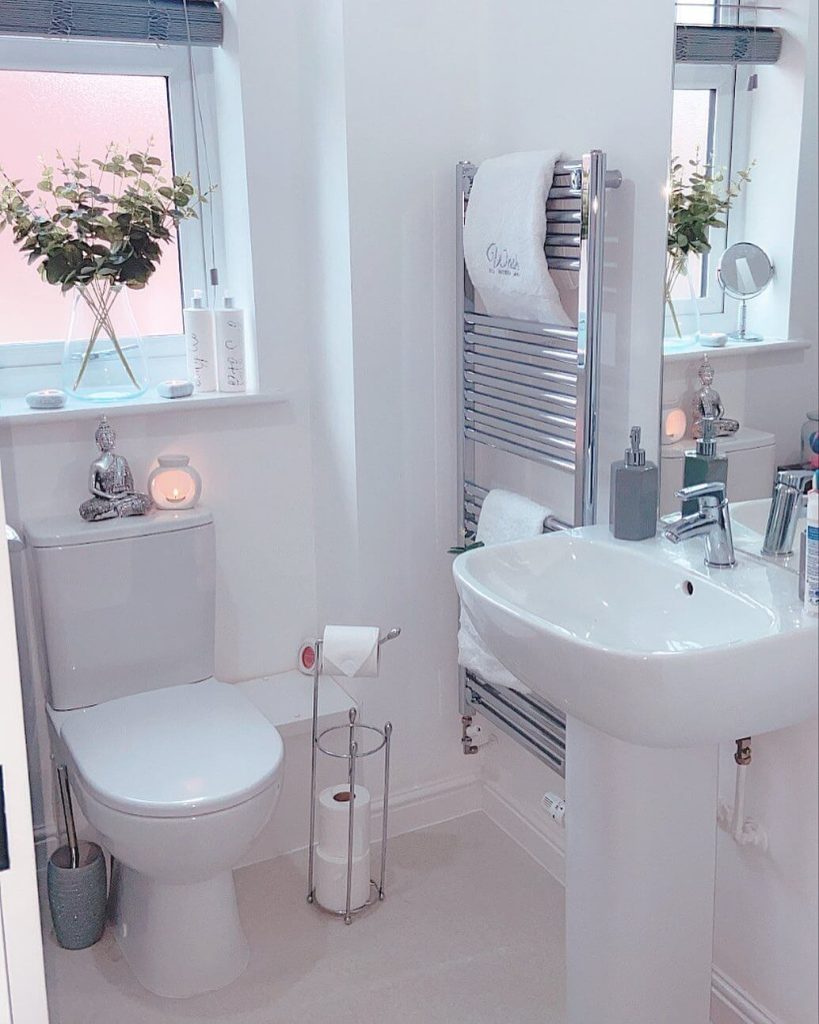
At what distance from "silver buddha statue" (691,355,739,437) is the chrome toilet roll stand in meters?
0.74

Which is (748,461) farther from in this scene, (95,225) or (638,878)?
(95,225)

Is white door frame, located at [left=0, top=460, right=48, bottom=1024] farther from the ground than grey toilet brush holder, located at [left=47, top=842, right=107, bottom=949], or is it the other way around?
white door frame, located at [left=0, top=460, right=48, bottom=1024]

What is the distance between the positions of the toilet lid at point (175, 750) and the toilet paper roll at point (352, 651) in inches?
7.3

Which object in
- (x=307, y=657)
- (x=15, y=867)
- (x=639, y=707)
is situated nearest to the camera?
(x=15, y=867)

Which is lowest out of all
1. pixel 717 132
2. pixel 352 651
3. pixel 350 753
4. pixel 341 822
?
pixel 341 822

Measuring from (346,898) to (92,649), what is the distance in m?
0.76

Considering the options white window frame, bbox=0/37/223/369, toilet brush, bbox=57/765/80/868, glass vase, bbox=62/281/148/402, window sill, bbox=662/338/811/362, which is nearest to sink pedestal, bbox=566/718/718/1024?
window sill, bbox=662/338/811/362

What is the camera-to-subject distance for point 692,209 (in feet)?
6.24

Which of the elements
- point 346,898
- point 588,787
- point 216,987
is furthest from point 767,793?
point 216,987

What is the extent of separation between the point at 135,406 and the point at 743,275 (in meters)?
1.31

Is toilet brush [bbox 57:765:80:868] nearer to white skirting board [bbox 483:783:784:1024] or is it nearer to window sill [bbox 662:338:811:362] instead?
white skirting board [bbox 483:783:784:1024]

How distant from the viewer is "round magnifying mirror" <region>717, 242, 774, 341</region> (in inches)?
71.9

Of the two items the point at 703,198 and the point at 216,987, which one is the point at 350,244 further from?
the point at 216,987

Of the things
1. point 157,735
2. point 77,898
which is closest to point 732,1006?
point 157,735
